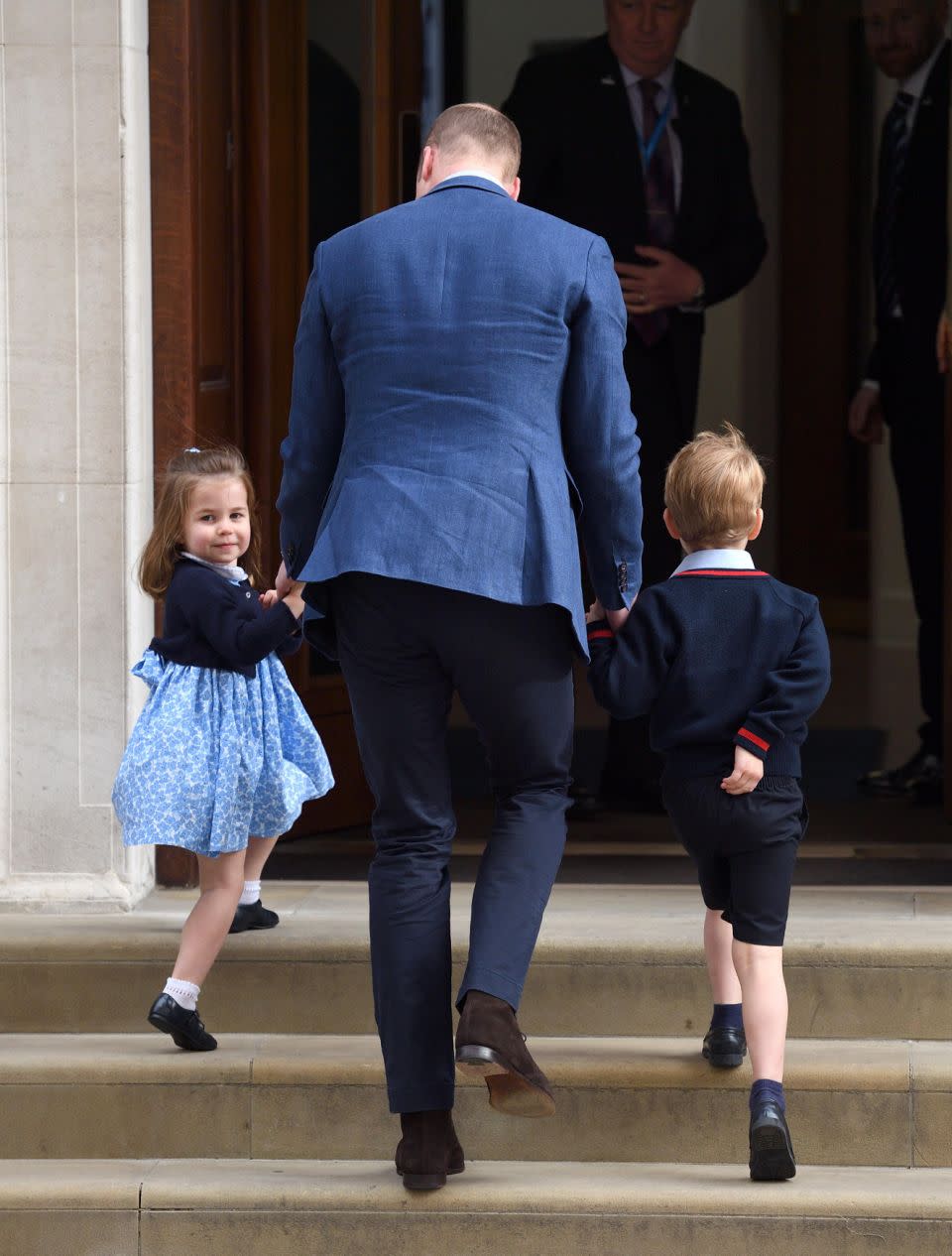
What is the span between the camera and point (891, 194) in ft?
19.7

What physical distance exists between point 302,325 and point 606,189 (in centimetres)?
258

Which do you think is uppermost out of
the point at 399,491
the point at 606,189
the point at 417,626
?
the point at 606,189

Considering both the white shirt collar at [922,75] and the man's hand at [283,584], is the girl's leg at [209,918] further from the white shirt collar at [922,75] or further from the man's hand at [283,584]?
the white shirt collar at [922,75]

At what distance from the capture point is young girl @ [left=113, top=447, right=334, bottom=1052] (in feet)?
12.6

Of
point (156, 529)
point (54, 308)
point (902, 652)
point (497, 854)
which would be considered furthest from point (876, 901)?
point (902, 652)

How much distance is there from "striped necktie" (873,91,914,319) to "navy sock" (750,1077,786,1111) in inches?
126

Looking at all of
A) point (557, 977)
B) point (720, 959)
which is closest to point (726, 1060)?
point (720, 959)

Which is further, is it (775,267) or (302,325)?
(775,267)

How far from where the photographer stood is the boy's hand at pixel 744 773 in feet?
11.1

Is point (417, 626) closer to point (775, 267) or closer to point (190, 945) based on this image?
point (190, 945)

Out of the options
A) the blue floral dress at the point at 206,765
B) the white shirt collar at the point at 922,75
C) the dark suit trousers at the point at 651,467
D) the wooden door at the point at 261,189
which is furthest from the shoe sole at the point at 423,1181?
the white shirt collar at the point at 922,75

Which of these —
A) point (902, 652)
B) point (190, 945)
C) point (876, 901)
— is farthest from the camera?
point (902, 652)

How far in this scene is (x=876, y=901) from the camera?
4.48m

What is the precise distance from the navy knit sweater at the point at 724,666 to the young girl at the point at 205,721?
26.8 inches
